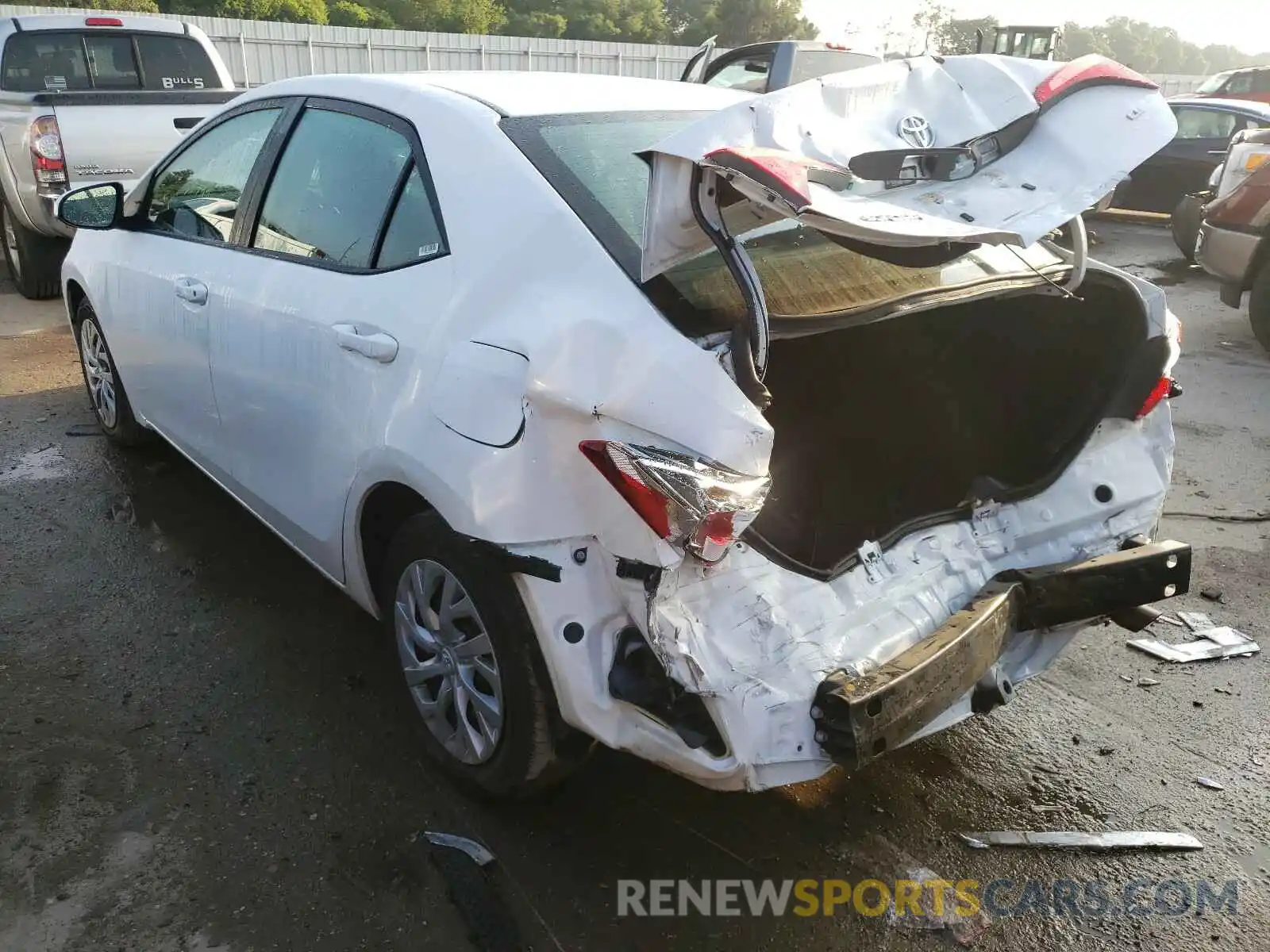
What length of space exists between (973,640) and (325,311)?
1925 mm

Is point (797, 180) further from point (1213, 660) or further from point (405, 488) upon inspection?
point (1213, 660)

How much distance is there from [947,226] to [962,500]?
3.49 ft

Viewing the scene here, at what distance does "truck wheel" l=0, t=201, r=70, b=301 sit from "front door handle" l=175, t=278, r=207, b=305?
538cm

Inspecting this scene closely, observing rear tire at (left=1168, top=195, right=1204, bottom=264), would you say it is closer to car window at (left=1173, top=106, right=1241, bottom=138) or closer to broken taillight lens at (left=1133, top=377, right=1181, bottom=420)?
car window at (left=1173, top=106, right=1241, bottom=138)

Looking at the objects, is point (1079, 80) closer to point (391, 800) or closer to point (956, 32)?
point (391, 800)

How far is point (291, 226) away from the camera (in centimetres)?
321

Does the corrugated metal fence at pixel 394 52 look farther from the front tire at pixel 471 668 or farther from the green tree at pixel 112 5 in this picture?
the front tire at pixel 471 668

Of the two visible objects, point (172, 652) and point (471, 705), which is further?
point (172, 652)

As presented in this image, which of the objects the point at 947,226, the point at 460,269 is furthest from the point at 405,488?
the point at 947,226

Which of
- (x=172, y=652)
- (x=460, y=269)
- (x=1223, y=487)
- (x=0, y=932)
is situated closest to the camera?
(x=0, y=932)

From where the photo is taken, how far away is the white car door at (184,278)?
356cm

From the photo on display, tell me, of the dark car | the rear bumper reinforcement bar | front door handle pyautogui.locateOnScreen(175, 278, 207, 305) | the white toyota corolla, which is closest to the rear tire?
the dark car

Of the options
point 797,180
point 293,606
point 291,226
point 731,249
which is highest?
point 797,180

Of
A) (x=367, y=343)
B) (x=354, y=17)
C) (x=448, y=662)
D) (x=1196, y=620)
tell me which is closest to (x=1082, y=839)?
(x=1196, y=620)
